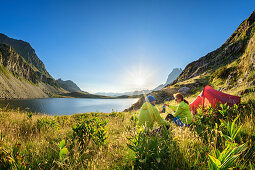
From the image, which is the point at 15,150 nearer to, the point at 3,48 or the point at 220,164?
the point at 220,164

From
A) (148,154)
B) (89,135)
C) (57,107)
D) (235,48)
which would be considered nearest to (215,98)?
(148,154)

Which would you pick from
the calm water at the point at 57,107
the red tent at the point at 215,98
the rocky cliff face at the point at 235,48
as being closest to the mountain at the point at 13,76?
the calm water at the point at 57,107

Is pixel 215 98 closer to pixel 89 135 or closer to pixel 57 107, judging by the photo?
pixel 89 135

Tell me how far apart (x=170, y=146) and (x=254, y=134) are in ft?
7.44

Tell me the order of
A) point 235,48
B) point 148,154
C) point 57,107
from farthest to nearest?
1. point 57,107
2. point 235,48
3. point 148,154

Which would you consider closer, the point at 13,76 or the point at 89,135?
the point at 89,135

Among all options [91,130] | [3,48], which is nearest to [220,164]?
[91,130]

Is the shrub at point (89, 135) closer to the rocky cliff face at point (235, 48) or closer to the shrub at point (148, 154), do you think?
the shrub at point (148, 154)

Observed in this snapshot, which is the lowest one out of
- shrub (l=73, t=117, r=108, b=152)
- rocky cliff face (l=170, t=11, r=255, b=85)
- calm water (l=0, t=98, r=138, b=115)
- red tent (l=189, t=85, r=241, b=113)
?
calm water (l=0, t=98, r=138, b=115)

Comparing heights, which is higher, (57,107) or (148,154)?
(148,154)

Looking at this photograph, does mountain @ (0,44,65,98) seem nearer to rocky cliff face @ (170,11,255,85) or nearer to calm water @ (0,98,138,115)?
calm water @ (0,98,138,115)

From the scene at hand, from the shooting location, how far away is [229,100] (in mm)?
5977

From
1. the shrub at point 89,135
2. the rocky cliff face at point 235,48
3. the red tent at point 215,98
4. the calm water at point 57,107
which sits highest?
the rocky cliff face at point 235,48

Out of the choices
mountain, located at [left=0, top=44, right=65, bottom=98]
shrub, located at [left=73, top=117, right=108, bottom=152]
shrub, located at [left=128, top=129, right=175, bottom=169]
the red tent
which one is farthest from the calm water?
mountain, located at [left=0, top=44, right=65, bottom=98]
